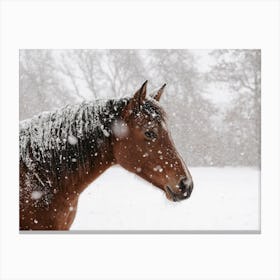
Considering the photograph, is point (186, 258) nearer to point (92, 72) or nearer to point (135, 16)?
point (92, 72)

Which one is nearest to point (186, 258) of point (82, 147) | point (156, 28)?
point (82, 147)

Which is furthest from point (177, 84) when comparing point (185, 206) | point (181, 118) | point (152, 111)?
point (185, 206)

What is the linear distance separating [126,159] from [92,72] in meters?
0.83

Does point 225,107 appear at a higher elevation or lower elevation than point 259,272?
higher

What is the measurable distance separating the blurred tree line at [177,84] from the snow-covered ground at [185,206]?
0.17 m

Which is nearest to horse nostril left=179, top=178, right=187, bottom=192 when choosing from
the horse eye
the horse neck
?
the horse eye

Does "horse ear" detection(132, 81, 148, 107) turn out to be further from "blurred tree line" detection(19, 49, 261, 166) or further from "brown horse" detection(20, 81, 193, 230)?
"blurred tree line" detection(19, 49, 261, 166)

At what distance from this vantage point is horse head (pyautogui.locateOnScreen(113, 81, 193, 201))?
2.32m

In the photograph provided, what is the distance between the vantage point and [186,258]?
2.80 metres

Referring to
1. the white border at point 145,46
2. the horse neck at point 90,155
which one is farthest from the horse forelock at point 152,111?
the white border at point 145,46

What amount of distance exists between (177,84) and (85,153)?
3.32 feet

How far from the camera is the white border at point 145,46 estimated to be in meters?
2.79

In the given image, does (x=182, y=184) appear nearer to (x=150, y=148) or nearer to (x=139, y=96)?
(x=150, y=148)
